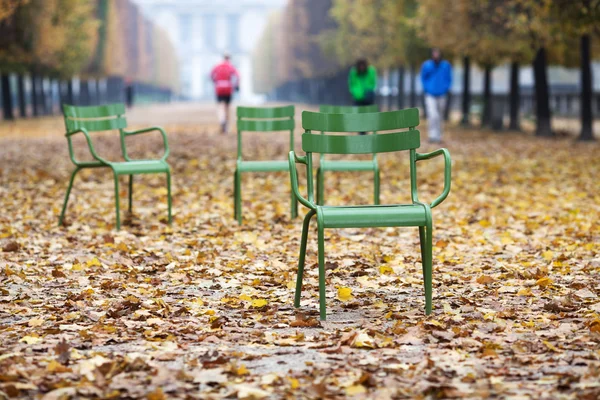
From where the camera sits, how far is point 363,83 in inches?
730

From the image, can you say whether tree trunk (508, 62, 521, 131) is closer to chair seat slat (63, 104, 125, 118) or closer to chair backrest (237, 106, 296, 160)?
chair backrest (237, 106, 296, 160)

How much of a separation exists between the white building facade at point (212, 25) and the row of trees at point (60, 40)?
86.9m

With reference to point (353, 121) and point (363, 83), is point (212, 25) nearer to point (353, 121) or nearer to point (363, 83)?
point (363, 83)

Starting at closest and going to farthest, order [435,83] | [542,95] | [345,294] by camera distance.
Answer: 1. [345,294]
2. [435,83]
3. [542,95]

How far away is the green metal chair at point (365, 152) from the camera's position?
5383 mm

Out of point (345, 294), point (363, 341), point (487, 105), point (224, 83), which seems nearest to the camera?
point (363, 341)

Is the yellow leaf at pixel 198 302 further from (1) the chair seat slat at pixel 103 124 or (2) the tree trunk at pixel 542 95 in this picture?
(2) the tree trunk at pixel 542 95

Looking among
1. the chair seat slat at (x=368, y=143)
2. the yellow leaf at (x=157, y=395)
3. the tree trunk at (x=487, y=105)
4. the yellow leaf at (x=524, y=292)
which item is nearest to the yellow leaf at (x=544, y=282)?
the yellow leaf at (x=524, y=292)

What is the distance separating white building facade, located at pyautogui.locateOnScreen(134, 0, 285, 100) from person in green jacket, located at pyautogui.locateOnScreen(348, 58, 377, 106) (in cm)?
13209

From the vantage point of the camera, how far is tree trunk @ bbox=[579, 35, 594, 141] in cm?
1989

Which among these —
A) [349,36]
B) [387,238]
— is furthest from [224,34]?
[387,238]

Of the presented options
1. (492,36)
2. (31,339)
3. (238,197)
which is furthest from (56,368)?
(492,36)

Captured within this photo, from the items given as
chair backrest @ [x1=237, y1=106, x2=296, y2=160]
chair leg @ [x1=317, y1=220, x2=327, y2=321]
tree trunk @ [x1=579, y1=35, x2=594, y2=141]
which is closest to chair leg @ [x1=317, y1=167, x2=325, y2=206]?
chair backrest @ [x1=237, y1=106, x2=296, y2=160]

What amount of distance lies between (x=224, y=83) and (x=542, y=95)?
22.5 ft
